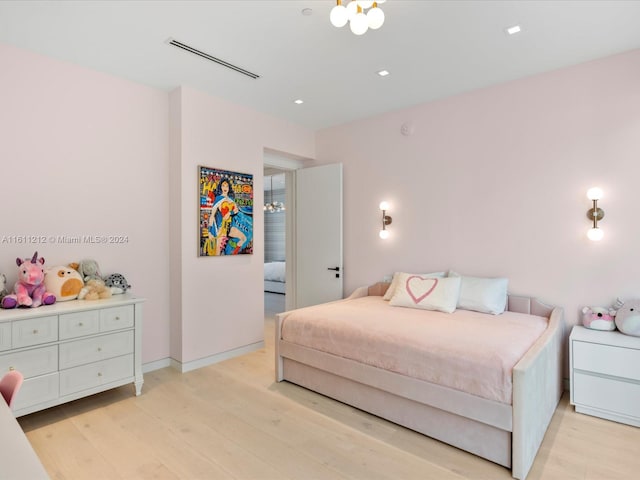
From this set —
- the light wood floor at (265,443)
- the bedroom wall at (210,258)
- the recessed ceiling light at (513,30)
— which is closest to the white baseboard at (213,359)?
the bedroom wall at (210,258)

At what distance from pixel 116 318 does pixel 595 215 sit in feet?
12.9

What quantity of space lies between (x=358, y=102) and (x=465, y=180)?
1.39m

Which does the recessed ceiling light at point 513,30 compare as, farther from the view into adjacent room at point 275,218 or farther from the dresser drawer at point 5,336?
the view into adjacent room at point 275,218

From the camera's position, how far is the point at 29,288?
258 centimetres

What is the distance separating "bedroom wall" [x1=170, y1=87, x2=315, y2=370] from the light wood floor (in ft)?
2.40

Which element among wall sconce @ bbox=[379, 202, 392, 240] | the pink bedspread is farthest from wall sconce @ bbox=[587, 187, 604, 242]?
wall sconce @ bbox=[379, 202, 392, 240]

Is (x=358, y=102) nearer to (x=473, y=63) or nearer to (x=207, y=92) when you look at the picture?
(x=473, y=63)

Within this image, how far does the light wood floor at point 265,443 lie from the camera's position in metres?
2.00

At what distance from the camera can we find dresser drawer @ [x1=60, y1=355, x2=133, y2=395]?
2576 millimetres

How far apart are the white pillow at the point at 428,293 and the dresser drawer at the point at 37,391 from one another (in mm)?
2764

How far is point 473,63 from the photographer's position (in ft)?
9.71

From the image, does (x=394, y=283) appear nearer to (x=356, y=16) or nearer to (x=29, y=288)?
(x=356, y=16)

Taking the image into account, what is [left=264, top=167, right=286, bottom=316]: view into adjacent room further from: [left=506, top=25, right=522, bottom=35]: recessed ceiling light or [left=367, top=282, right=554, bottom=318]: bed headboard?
[left=506, top=25, right=522, bottom=35]: recessed ceiling light

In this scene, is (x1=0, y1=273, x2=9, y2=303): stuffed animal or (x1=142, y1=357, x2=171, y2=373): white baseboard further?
Result: (x1=142, y1=357, x2=171, y2=373): white baseboard
